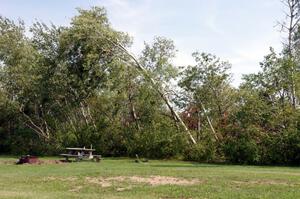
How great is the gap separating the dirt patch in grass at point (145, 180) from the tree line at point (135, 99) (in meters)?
11.0

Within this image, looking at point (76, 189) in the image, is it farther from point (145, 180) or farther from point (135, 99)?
point (135, 99)

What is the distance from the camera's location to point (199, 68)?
117ft

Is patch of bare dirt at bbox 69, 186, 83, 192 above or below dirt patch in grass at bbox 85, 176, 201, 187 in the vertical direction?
below

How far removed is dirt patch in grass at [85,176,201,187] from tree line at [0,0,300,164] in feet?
36.2

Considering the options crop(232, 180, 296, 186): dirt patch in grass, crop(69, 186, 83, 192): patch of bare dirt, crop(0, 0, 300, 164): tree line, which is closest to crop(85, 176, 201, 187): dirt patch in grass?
crop(69, 186, 83, 192): patch of bare dirt

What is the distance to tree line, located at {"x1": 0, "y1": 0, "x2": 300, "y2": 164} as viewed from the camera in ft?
103

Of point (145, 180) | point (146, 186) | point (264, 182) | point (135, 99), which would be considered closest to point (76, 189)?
point (146, 186)

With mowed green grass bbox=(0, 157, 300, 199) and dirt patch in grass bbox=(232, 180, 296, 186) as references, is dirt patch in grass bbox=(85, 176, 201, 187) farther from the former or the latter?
dirt patch in grass bbox=(232, 180, 296, 186)

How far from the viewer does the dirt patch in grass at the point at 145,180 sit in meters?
19.0

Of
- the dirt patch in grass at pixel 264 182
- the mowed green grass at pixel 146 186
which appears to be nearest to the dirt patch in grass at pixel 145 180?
the mowed green grass at pixel 146 186

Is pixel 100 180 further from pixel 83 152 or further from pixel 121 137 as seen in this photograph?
pixel 121 137

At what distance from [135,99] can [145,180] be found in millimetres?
20195

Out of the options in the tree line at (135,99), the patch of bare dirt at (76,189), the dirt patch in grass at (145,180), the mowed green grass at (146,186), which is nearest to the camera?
the mowed green grass at (146,186)

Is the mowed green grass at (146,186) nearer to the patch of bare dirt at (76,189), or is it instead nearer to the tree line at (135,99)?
the patch of bare dirt at (76,189)
